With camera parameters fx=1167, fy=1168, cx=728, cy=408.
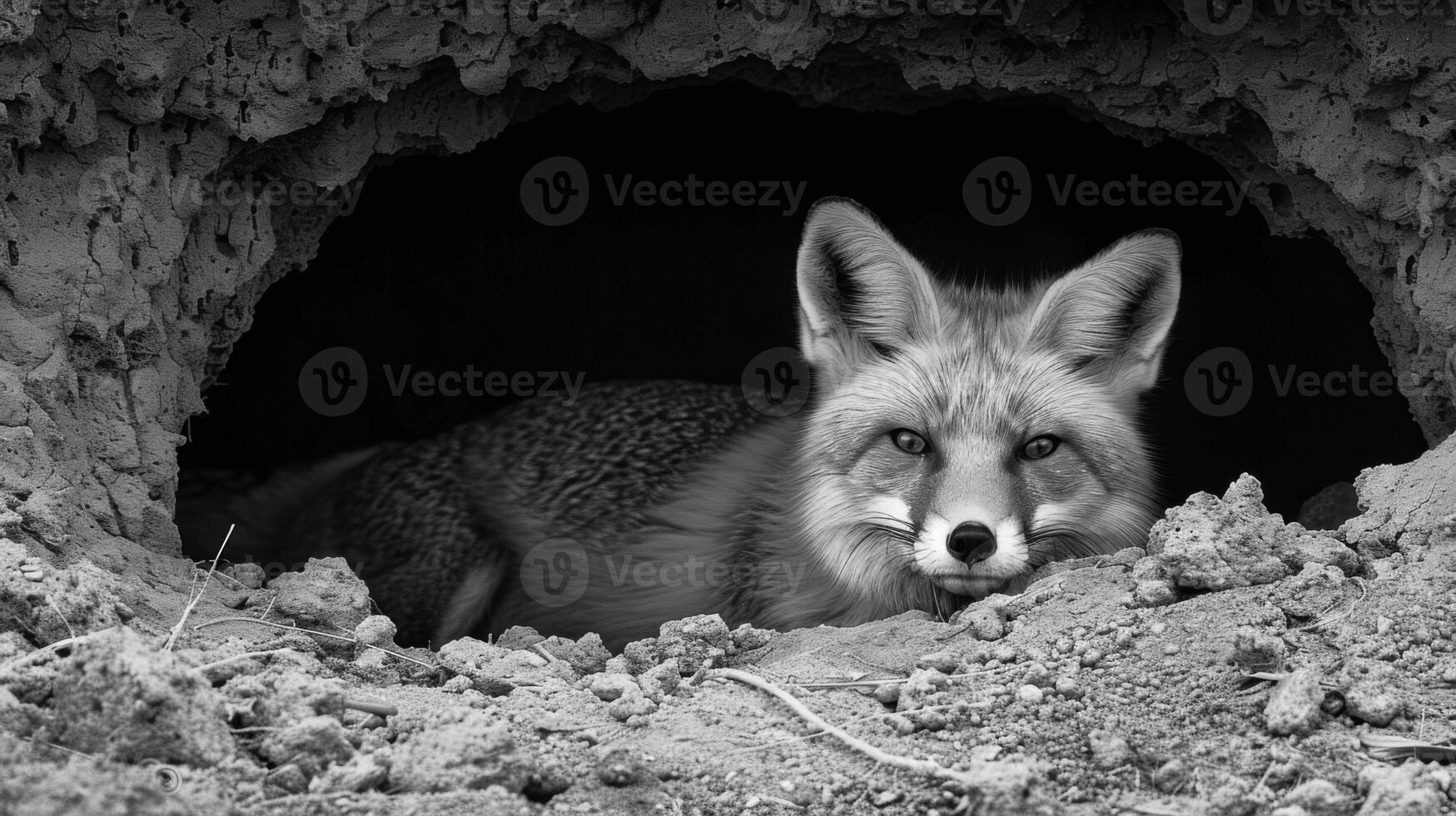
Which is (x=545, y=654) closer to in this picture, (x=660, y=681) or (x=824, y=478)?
(x=660, y=681)

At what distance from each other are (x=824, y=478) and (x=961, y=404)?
2.08 feet

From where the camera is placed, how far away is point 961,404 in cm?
441

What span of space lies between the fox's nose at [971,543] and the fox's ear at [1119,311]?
1189 millimetres

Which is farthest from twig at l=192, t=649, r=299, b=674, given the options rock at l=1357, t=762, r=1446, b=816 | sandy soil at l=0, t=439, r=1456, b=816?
rock at l=1357, t=762, r=1446, b=816

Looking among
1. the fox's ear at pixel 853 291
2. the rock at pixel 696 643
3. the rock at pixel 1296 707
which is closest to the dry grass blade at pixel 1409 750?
the rock at pixel 1296 707

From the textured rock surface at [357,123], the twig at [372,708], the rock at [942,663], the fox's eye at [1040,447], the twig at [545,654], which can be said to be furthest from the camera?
the fox's eye at [1040,447]

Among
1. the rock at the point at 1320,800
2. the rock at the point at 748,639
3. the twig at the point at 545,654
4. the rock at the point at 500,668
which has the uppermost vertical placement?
the rock at the point at 1320,800

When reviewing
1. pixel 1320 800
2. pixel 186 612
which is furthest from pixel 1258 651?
pixel 186 612

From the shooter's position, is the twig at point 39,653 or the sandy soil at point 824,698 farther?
the twig at point 39,653

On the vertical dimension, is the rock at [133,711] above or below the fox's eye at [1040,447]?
below

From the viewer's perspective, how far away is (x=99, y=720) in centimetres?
241

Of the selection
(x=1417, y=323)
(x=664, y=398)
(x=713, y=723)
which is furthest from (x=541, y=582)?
(x=1417, y=323)

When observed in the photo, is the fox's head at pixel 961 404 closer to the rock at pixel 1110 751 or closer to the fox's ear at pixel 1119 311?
the fox's ear at pixel 1119 311

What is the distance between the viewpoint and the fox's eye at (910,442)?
440 cm
